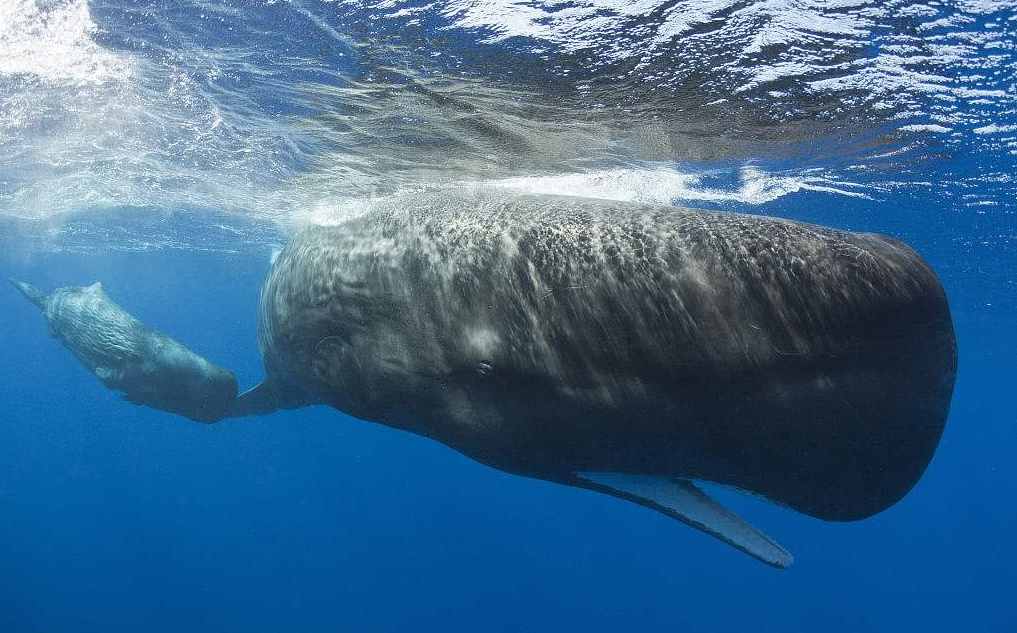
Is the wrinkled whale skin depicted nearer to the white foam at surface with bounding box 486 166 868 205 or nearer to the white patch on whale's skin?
the white patch on whale's skin

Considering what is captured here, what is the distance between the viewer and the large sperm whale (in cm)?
225

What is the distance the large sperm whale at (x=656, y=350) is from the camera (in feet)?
7.38

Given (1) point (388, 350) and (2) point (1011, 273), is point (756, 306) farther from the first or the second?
(2) point (1011, 273)

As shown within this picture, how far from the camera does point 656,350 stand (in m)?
2.58

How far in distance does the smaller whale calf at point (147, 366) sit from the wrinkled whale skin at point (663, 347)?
6.76 m

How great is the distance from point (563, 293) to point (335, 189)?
14342 mm

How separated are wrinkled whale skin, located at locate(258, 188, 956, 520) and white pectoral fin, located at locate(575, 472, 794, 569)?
0.34 ft

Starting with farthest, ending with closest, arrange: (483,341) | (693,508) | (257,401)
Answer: (257,401) → (483,341) → (693,508)

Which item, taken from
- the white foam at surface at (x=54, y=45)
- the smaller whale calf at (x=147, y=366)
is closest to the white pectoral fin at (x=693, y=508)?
the smaller whale calf at (x=147, y=366)

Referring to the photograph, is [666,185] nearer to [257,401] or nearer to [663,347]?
[257,401]

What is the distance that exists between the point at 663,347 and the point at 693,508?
3.15 feet

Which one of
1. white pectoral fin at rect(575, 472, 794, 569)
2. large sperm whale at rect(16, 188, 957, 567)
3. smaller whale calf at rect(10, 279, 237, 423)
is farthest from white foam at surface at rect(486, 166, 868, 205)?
white pectoral fin at rect(575, 472, 794, 569)

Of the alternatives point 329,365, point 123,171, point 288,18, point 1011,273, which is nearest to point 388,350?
point 329,365

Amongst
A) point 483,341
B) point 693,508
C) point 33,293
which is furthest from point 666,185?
point 33,293
